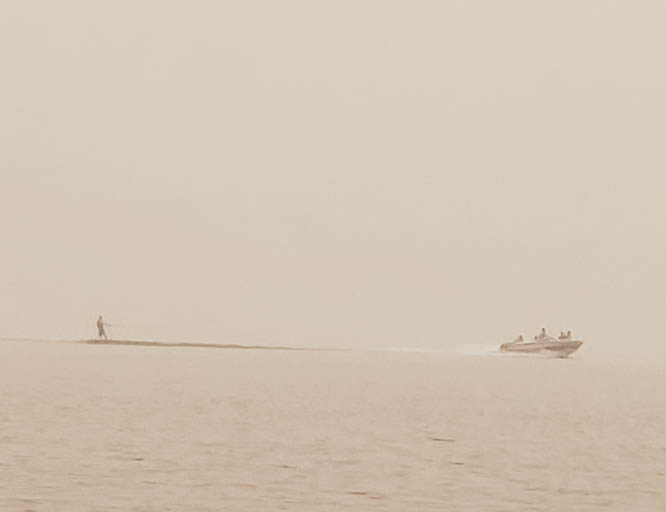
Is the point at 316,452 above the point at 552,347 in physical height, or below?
below

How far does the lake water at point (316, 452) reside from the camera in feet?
86.4

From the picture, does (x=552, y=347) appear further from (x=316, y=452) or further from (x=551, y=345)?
(x=316, y=452)

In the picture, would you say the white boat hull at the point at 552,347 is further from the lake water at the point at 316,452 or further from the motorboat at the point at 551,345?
the lake water at the point at 316,452

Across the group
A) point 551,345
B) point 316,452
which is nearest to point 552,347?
point 551,345

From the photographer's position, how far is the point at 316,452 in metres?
35.0

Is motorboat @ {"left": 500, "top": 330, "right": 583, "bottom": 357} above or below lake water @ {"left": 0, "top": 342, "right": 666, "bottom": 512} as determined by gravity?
above

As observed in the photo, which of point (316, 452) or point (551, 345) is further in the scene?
point (551, 345)

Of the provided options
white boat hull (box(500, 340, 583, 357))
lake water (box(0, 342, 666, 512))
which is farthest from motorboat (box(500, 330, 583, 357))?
lake water (box(0, 342, 666, 512))

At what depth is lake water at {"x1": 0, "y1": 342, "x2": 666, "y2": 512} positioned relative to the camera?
26344 mm

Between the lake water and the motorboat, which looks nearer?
the lake water

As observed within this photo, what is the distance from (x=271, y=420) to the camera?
45812mm

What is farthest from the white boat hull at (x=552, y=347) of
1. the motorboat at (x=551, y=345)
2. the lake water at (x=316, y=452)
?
the lake water at (x=316, y=452)

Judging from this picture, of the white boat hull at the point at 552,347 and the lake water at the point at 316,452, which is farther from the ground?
the white boat hull at the point at 552,347

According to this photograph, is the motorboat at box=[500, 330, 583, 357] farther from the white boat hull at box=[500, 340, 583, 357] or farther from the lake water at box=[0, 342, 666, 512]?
the lake water at box=[0, 342, 666, 512]
